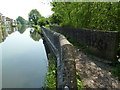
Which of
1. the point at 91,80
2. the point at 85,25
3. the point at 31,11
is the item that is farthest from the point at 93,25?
the point at 31,11

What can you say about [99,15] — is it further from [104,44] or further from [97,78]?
[97,78]

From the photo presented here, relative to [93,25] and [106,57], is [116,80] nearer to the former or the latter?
[106,57]

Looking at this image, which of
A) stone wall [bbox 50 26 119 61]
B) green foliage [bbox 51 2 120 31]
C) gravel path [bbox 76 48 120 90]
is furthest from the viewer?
green foliage [bbox 51 2 120 31]

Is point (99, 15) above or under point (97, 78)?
above

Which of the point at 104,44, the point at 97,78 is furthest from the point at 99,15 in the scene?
the point at 97,78

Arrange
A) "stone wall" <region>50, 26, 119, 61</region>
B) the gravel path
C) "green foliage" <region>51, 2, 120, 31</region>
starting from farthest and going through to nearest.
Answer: "green foliage" <region>51, 2, 120, 31</region>
"stone wall" <region>50, 26, 119, 61</region>
the gravel path

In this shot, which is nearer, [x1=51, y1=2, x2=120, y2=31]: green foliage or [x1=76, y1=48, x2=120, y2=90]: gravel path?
[x1=76, y1=48, x2=120, y2=90]: gravel path

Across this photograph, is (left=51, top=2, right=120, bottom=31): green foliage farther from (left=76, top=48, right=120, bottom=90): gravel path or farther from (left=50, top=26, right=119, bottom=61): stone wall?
(left=76, top=48, right=120, bottom=90): gravel path

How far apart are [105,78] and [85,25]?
7521 millimetres

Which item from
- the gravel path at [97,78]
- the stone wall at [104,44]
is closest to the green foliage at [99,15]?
the stone wall at [104,44]

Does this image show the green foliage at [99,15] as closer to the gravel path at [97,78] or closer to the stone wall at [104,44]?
the stone wall at [104,44]

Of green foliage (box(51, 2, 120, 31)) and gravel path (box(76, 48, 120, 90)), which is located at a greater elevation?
green foliage (box(51, 2, 120, 31))

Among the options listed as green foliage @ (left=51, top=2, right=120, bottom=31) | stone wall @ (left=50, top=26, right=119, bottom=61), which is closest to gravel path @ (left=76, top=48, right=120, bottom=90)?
stone wall @ (left=50, top=26, right=119, bottom=61)

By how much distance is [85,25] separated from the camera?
1133 centimetres
